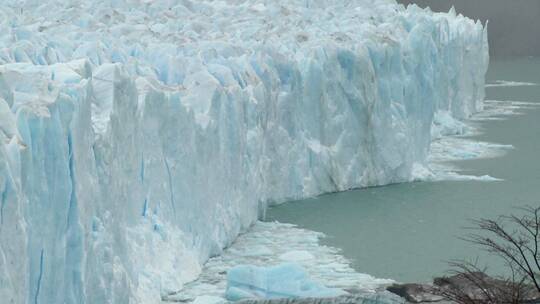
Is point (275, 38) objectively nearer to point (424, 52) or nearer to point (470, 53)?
point (424, 52)

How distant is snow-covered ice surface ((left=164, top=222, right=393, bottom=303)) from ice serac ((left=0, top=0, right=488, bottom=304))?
5.8 inches

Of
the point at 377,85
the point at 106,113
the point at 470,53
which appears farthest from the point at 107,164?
the point at 470,53

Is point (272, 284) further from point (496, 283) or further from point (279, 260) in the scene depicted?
point (496, 283)

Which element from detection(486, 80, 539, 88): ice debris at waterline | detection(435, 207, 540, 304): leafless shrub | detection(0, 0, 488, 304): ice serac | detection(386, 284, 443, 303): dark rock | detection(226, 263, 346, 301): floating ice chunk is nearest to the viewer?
detection(435, 207, 540, 304): leafless shrub

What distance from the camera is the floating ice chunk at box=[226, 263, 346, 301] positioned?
349 inches

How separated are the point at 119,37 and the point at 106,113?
14.9ft

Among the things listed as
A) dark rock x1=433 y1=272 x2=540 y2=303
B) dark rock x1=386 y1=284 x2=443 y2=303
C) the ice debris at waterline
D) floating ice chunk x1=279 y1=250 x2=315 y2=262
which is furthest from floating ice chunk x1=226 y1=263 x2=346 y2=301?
the ice debris at waterline

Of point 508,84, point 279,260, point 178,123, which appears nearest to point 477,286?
point 279,260

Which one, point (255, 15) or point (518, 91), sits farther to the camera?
point (518, 91)

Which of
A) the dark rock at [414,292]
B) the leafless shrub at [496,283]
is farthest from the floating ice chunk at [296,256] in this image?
the leafless shrub at [496,283]

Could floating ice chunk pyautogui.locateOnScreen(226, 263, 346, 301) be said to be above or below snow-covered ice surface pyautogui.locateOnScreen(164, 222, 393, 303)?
above

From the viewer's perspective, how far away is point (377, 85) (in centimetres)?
1459

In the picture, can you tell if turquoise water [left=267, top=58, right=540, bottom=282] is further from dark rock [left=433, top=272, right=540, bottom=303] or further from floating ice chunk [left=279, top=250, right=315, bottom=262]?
dark rock [left=433, top=272, right=540, bottom=303]

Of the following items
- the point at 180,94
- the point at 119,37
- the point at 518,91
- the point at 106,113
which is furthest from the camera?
the point at 518,91
